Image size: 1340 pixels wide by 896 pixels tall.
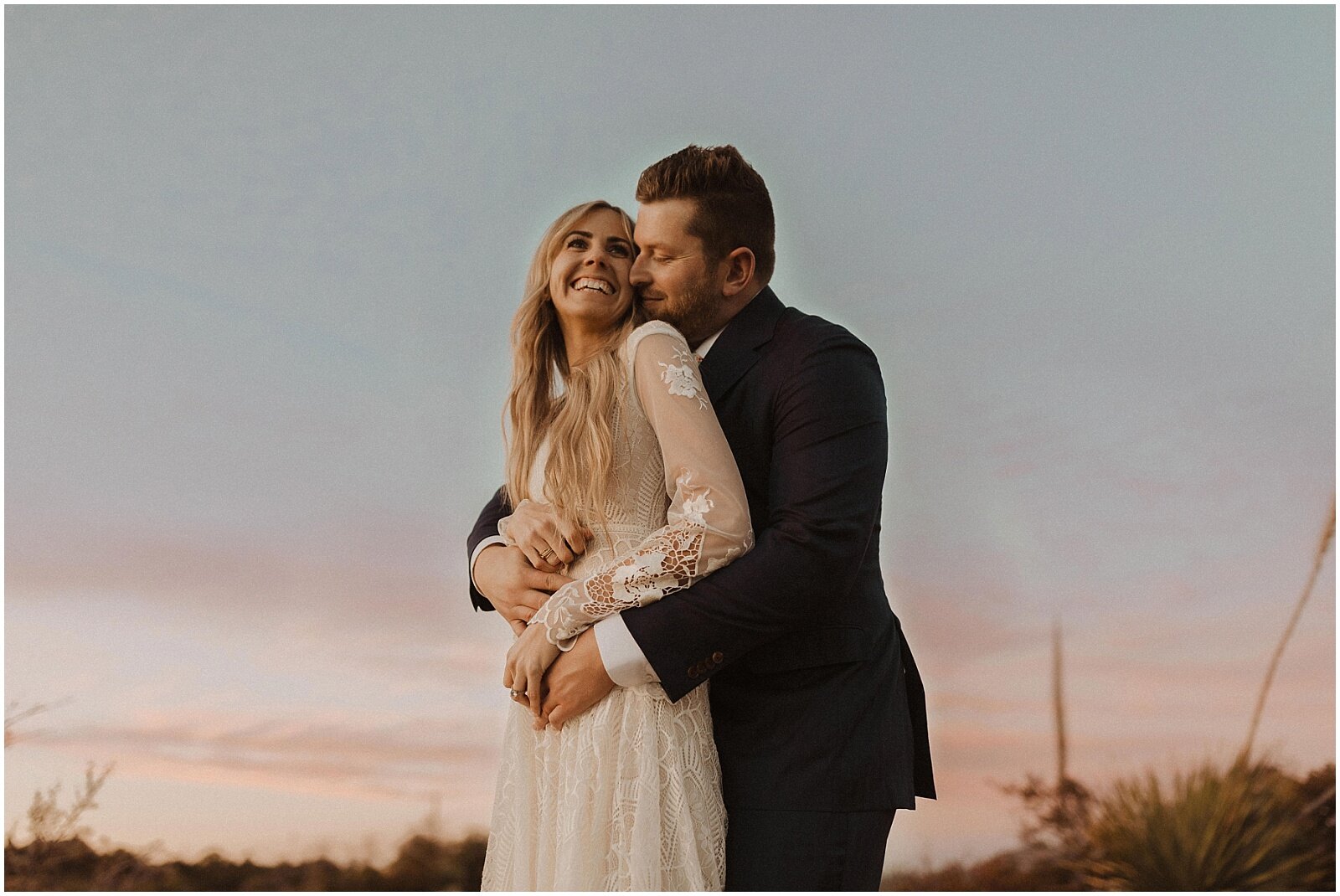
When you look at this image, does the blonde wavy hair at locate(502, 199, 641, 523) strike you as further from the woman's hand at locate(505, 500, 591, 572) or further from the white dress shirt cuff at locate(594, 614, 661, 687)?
the white dress shirt cuff at locate(594, 614, 661, 687)

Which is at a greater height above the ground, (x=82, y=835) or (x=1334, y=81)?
(x=1334, y=81)

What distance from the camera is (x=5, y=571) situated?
486cm

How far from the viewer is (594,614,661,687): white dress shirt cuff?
1.81 metres

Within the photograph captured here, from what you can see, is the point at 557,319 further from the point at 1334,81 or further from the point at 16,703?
the point at 1334,81

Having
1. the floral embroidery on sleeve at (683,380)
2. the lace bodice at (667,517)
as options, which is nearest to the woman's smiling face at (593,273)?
the lace bodice at (667,517)

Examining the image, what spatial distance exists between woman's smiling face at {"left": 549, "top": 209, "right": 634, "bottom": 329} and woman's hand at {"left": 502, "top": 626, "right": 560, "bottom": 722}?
575 millimetres

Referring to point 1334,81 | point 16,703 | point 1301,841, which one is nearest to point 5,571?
point 16,703

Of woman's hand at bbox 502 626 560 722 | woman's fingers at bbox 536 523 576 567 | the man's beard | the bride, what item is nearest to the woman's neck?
the bride

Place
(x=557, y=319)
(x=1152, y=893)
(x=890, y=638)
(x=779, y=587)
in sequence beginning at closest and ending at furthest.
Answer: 1. (x=779, y=587)
2. (x=890, y=638)
3. (x=557, y=319)
4. (x=1152, y=893)

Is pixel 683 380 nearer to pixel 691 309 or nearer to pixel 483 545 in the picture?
pixel 691 309

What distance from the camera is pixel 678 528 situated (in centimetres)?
180

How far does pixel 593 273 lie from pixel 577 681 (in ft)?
2.34

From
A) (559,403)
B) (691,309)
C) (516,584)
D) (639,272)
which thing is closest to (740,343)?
(691,309)

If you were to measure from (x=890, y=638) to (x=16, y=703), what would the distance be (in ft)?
13.4
